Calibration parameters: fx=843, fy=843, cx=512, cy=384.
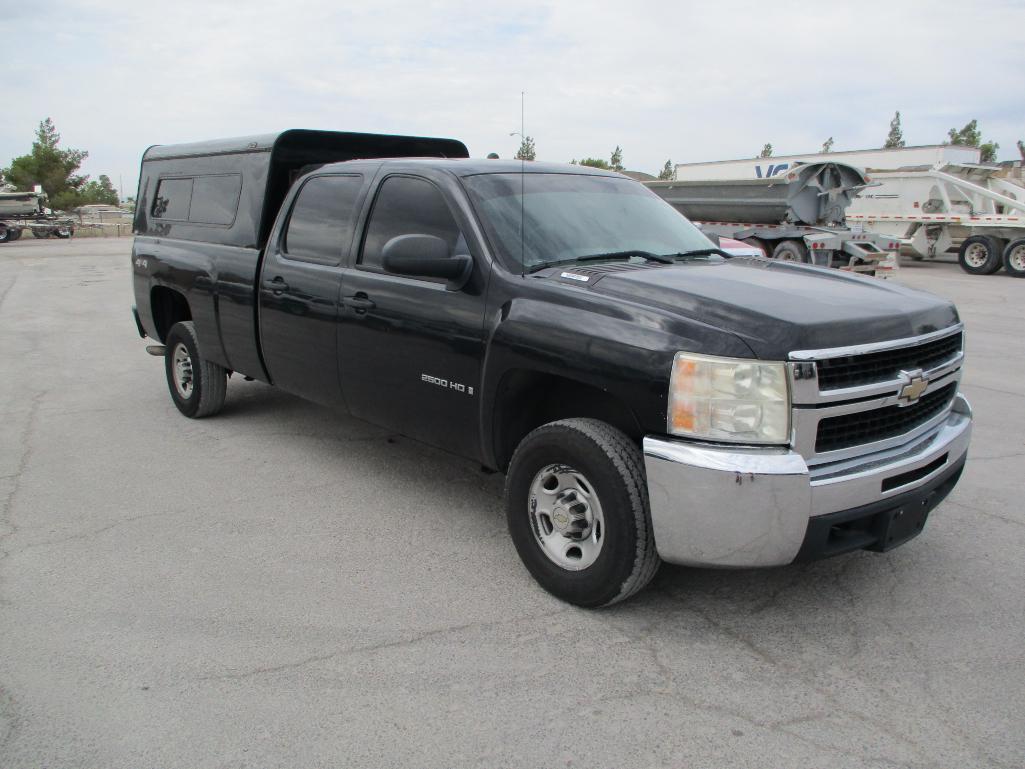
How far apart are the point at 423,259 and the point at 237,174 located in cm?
269

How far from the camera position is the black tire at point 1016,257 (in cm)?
1962

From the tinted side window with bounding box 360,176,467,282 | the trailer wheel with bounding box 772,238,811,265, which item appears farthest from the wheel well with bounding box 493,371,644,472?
the trailer wheel with bounding box 772,238,811,265

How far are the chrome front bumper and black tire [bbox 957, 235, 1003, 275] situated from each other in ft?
65.3

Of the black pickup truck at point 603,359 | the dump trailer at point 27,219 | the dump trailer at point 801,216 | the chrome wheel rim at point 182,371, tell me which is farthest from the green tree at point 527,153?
the dump trailer at point 27,219

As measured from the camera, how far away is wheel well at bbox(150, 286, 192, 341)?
6.83m

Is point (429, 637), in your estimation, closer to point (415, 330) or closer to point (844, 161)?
point (415, 330)

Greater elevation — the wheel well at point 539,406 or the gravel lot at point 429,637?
the wheel well at point 539,406

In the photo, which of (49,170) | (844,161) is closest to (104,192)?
(49,170)

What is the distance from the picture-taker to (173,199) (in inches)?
262

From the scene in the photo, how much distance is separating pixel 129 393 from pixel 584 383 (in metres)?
5.51

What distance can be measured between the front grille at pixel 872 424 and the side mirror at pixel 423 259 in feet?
5.71

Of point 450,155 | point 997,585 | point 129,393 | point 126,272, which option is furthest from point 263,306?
point 126,272

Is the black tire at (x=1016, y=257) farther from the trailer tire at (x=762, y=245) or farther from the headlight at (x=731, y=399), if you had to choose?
the headlight at (x=731, y=399)

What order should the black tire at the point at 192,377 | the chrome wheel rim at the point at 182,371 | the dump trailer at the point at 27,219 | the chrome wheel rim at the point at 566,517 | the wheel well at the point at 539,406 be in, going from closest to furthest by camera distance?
the chrome wheel rim at the point at 566,517
the wheel well at the point at 539,406
the black tire at the point at 192,377
the chrome wheel rim at the point at 182,371
the dump trailer at the point at 27,219
